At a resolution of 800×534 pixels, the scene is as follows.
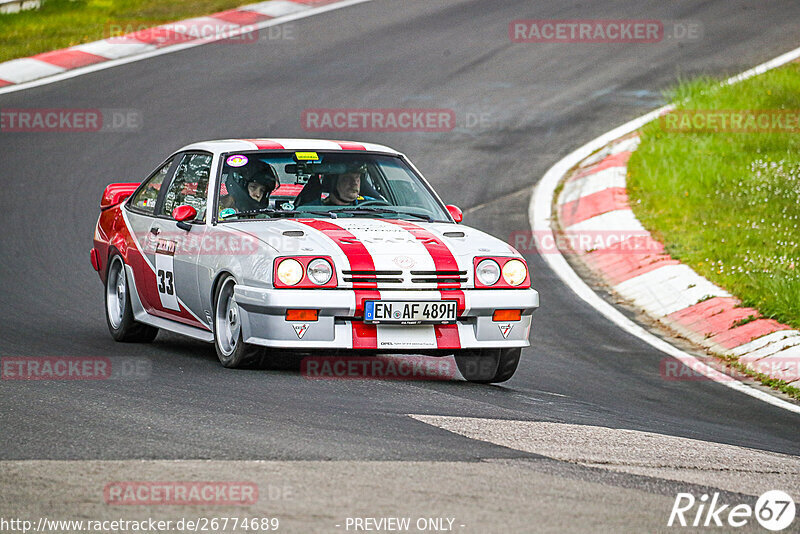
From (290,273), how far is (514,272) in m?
1.33

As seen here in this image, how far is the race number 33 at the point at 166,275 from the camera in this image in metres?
7.80

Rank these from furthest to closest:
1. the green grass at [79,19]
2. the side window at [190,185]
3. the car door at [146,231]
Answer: the green grass at [79,19] → the car door at [146,231] → the side window at [190,185]

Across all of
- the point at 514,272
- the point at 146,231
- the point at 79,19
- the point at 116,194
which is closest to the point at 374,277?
the point at 514,272

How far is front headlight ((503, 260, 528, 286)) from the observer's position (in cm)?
702

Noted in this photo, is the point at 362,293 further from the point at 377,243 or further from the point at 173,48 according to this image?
the point at 173,48

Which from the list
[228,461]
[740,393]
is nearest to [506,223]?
[740,393]

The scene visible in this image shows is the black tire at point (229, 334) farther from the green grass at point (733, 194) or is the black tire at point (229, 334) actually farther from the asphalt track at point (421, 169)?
the green grass at point (733, 194)

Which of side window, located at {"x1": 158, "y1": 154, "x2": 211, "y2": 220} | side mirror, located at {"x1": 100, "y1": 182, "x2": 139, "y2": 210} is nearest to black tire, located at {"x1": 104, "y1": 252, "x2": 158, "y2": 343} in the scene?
side mirror, located at {"x1": 100, "y1": 182, "x2": 139, "y2": 210}

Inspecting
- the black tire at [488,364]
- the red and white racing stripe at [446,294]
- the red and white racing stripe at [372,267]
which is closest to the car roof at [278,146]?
the red and white racing stripe at [372,267]

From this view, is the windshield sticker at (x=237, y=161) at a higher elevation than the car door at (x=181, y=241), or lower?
higher

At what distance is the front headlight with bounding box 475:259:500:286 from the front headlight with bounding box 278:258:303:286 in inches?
40.1

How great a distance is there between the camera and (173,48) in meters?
19.3

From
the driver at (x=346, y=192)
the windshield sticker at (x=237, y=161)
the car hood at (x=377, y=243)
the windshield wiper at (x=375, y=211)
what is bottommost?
the car hood at (x=377, y=243)

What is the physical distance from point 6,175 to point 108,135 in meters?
1.97
